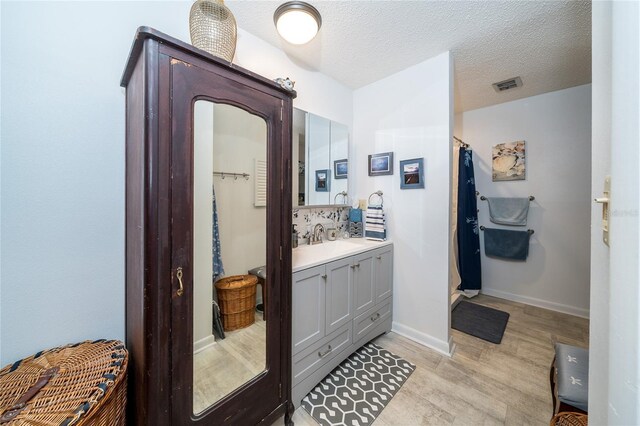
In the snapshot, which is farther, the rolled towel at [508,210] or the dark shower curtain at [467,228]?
the dark shower curtain at [467,228]

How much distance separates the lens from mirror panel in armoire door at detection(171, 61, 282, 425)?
867 mm

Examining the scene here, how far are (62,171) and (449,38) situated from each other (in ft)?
8.18

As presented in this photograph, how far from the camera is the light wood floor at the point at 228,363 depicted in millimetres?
955

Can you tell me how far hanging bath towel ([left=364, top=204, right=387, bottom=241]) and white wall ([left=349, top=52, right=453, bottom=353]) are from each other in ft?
0.30

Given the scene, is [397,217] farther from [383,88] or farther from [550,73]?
[550,73]

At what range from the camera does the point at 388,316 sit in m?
2.21

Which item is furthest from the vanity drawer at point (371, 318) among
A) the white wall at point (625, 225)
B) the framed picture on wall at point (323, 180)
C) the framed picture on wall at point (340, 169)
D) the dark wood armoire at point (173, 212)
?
the white wall at point (625, 225)

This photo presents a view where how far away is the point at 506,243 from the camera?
114 inches

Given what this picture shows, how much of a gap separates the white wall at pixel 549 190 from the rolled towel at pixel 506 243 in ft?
0.32

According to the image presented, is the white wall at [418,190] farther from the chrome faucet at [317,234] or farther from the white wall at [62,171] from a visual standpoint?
the white wall at [62,171]

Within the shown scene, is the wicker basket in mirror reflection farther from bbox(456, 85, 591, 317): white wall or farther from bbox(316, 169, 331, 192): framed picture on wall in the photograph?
bbox(456, 85, 591, 317): white wall

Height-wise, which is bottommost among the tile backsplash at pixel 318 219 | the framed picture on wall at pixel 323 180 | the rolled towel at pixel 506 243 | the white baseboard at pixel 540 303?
the white baseboard at pixel 540 303

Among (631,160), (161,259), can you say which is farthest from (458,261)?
(161,259)

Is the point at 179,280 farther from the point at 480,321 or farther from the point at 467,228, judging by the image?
the point at 467,228
